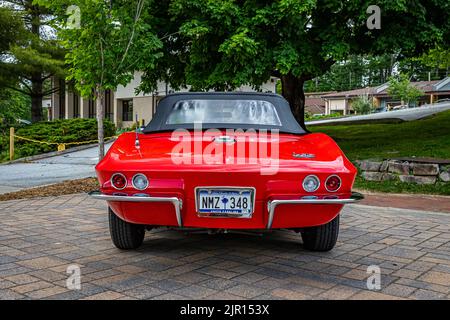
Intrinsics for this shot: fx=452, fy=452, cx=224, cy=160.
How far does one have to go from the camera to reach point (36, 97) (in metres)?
24.2

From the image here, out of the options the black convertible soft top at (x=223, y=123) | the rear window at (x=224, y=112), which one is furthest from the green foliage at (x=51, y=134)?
the rear window at (x=224, y=112)

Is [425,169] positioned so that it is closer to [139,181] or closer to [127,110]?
[139,181]

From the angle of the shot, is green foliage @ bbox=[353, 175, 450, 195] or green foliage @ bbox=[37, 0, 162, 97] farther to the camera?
green foliage @ bbox=[353, 175, 450, 195]

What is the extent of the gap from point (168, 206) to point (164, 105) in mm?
1495

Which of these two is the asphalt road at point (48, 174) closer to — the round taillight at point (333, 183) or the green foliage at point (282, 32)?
the green foliage at point (282, 32)

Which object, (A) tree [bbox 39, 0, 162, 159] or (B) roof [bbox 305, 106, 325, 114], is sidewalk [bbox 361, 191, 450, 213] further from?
(B) roof [bbox 305, 106, 325, 114]

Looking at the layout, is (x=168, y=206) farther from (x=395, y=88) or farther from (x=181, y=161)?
(x=395, y=88)

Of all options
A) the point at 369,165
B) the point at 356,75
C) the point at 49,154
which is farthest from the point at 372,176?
the point at 356,75

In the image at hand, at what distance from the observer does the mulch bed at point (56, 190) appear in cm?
737

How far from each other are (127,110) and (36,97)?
864cm

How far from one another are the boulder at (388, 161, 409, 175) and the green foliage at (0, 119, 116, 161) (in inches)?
535

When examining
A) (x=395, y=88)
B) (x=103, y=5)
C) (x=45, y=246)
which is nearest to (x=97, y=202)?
(x=45, y=246)

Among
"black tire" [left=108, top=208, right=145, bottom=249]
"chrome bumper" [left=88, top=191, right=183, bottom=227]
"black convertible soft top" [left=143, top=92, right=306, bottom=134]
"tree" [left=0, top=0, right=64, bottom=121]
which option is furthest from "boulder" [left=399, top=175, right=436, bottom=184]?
"tree" [left=0, top=0, right=64, bottom=121]

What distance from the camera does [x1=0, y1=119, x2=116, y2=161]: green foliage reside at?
17.7 metres
